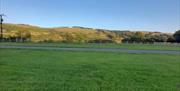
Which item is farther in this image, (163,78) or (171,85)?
(163,78)

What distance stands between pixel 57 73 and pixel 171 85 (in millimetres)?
4120

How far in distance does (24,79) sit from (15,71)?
6.30 feet

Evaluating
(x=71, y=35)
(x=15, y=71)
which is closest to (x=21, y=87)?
(x=15, y=71)

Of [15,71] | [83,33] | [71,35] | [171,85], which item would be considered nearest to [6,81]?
[15,71]

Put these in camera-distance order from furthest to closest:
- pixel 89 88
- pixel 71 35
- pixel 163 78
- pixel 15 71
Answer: pixel 71 35
pixel 15 71
pixel 163 78
pixel 89 88

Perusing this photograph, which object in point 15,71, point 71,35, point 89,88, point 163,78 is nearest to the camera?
point 89,88

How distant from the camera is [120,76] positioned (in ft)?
34.6

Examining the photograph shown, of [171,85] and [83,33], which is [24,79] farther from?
[83,33]

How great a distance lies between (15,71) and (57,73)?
1.68 meters

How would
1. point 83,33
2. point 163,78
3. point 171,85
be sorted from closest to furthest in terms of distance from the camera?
point 171,85 → point 163,78 → point 83,33

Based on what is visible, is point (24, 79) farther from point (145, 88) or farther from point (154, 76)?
point (154, 76)

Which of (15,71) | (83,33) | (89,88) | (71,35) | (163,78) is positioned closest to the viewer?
(89,88)

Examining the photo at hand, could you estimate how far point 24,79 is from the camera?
9586 millimetres

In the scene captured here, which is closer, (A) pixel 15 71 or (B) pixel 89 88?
→ (B) pixel 89 88
